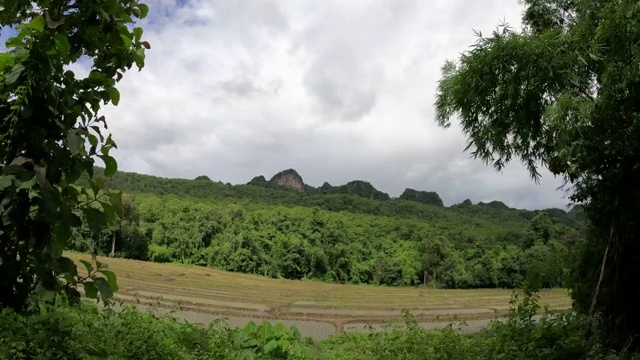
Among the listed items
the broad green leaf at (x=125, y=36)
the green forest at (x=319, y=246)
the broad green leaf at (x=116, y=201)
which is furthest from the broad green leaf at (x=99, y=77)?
the green forest at (x=319, y=246)

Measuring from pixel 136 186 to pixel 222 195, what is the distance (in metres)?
9.30

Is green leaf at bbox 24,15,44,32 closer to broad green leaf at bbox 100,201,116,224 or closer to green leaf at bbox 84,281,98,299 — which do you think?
broad green leaf at bbox 100,201,116,224

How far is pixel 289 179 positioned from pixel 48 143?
79.7m

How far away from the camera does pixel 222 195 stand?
52.9m

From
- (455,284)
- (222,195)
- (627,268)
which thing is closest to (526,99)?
(627,268)

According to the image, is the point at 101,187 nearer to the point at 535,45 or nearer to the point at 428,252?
the point at 535,45

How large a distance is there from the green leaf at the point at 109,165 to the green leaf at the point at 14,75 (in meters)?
0.30

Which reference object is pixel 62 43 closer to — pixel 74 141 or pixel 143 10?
pixel 74 141

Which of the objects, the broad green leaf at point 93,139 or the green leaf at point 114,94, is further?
the green leaf at point 114,94

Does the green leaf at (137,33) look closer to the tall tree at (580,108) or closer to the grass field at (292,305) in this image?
the tall tree at (580,108)

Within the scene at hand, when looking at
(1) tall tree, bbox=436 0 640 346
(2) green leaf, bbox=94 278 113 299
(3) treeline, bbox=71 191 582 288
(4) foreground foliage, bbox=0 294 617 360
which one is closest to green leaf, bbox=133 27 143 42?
(2) green leaf, bbox=94 278 113 299

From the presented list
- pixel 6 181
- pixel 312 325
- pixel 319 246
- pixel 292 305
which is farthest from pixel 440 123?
pixel 319 246

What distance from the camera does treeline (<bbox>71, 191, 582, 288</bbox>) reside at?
87.7 ft

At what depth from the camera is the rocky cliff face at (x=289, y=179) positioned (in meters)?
79.5
